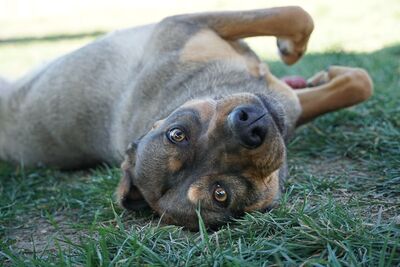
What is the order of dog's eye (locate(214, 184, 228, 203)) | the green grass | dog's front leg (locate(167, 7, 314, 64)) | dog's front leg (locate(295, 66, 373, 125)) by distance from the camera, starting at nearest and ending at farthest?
1. the green grass
2. dog's eye (locate(214, 184, 228, 203))
3. dog's front leg (locate(167, 7, 314, 64))
4. dog's front leg (locate(295, 66, 373, 125))

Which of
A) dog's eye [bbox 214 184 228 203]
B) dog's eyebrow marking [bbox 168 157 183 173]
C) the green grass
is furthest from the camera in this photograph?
dog's eyebrow marking [bbox 168 157 183 173]

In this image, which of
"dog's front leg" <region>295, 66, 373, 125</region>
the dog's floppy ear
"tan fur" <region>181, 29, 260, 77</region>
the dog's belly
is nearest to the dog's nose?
the dog's floppy ear

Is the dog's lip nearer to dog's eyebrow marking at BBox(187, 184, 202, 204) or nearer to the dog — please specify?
the dog

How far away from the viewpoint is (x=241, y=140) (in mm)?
3680

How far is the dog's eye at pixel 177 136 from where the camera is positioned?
13.1ft

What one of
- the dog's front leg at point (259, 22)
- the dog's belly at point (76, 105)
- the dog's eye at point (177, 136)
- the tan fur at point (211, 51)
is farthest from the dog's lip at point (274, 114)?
the dog's belly at point (76, 105)

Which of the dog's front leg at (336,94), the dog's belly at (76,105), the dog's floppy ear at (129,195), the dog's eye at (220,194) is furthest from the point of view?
the dog's belly at (76,105)

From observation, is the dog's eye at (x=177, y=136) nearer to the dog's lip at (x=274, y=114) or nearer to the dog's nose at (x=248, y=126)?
the dog's nose at (x=248, y=126)

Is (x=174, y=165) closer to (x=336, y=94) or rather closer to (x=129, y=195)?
(x=129, y=195)

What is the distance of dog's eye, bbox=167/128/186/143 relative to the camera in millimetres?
4003

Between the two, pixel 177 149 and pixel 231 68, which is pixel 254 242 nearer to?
pixel 177 149

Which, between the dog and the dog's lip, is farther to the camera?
the dog's lip

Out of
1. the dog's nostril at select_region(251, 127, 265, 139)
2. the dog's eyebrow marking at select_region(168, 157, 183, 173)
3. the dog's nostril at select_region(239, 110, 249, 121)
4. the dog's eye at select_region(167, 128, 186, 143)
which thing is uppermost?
the dog's nostril at select_region(239, 110, 249, 121)

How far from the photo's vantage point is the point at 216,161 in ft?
12.5
